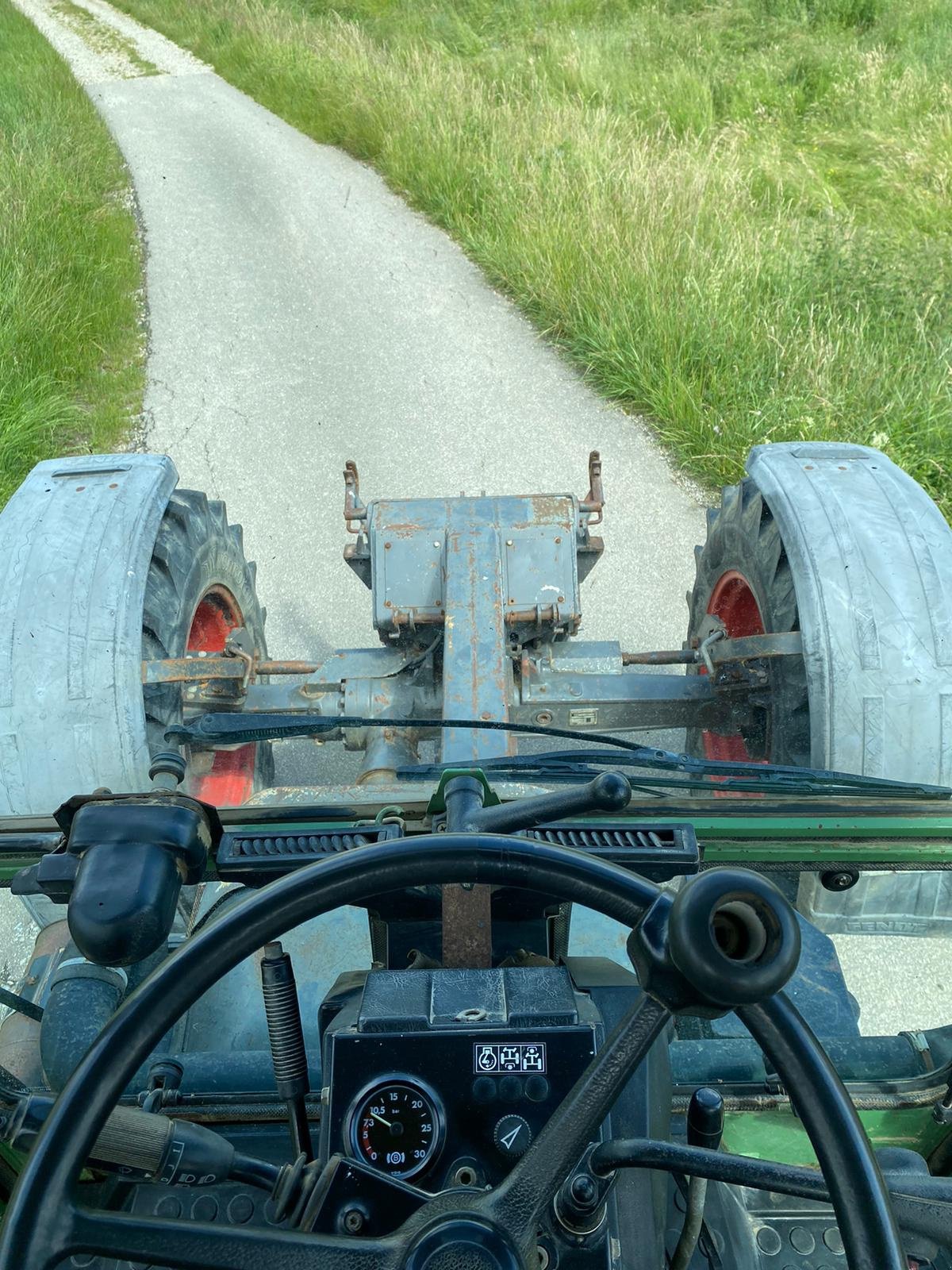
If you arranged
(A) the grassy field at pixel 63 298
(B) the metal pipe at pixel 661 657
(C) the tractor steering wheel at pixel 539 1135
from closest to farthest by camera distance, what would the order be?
1. (C) the tractor steering wheel at pixel 539 1135
2. (B) the metal pipe at pixel 661 657
3. (A) the grassy field at pixel 63 298

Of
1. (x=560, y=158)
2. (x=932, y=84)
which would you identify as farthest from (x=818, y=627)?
(x=932, y=84)

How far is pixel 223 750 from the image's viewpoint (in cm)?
317

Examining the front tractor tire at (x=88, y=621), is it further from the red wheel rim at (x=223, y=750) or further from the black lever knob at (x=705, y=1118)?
the black lever knob at (x=705, y=1118)

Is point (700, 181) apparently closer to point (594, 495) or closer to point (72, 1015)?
point (594, 495)

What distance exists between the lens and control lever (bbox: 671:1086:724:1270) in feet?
4.00

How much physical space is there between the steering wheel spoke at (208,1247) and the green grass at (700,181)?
4.38 metres

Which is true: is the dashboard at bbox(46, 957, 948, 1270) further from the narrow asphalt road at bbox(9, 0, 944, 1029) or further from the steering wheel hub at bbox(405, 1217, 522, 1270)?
the narrow asphalt road at bbox(9, 0, 944, 1029)

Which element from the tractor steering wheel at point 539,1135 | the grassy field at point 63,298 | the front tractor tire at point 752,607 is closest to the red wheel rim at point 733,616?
the front tractor tire at point 752,607

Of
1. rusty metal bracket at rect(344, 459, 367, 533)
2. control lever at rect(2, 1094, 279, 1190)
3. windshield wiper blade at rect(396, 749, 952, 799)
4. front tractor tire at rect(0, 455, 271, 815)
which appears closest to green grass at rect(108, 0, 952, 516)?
rusty metal bracket at rect(344, 459, 367, 533)

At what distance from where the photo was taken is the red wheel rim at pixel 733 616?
3.10 meters

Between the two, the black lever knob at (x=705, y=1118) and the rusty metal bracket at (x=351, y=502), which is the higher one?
the rusty metal bracket at (x=351, y=502)

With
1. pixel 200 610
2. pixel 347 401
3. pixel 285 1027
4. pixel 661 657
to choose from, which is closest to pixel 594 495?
pixel 661 657

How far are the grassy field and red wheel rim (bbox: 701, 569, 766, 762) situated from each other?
354 cm

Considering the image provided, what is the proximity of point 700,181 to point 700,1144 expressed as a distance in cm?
620
